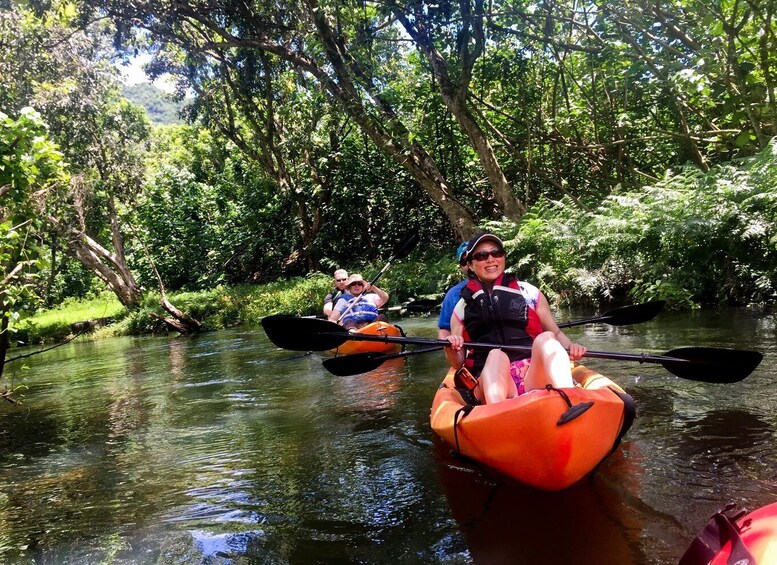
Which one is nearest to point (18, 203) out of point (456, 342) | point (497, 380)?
point (456, 342)

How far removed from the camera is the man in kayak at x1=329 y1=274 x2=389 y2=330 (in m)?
8.03

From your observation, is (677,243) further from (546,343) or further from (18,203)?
(18,203)

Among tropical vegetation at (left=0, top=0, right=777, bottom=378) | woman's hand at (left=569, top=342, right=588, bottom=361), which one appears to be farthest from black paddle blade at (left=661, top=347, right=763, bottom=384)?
tropical vegetation at (left=0, top=0, right=777, bottom=378)

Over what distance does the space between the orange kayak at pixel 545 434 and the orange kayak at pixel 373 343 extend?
3.80 meters

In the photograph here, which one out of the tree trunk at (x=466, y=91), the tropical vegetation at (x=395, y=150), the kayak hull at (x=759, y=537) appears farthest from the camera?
the tree trunk at (x=466, y=91)

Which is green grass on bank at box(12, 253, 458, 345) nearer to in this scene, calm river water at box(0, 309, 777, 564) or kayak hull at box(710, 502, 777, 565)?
calm river water at box(0, 309, 777, 564)

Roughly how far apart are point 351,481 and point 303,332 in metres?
1.55

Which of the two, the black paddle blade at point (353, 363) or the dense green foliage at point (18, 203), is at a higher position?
the dense green foliage at point (18, 203)

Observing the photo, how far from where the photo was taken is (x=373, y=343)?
748 cm

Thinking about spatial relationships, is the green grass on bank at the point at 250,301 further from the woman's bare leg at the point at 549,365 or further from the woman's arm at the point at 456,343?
the woman's bare leg at the point at 549,365

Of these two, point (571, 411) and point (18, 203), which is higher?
point (18, 203)

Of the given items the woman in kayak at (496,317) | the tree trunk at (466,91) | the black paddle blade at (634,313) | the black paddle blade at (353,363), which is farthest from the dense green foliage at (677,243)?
the black paddle blade at (353,363)

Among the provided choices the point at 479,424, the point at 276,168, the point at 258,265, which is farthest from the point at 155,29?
the point at 479,424

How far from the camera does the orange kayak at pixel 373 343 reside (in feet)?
22.9
